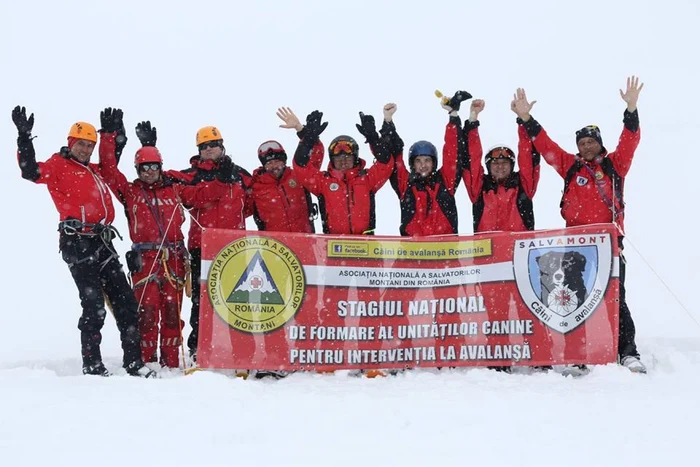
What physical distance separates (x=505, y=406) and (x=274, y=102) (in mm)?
37041

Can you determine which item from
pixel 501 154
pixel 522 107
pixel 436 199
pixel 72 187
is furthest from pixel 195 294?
pixel 522 107

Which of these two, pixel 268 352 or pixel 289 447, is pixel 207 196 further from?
pixel 289 447

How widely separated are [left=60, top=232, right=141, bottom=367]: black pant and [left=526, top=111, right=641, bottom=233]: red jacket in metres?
4.33

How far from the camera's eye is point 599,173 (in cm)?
709

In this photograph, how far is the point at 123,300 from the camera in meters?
7.07

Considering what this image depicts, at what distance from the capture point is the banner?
6707 mm

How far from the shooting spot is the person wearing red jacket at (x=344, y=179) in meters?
7.39

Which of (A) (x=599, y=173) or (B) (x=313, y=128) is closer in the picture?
(A) (x=599, y=173)

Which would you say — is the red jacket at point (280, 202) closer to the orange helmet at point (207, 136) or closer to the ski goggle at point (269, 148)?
the ski goggle at point (269, 148)

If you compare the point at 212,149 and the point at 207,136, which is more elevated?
the point at 207,136

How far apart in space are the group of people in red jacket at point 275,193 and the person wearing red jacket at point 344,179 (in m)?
0.01

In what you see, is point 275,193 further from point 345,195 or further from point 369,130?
point 369,130

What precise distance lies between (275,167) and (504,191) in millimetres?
2465

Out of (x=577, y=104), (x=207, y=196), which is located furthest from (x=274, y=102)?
(x=207, y=196)
